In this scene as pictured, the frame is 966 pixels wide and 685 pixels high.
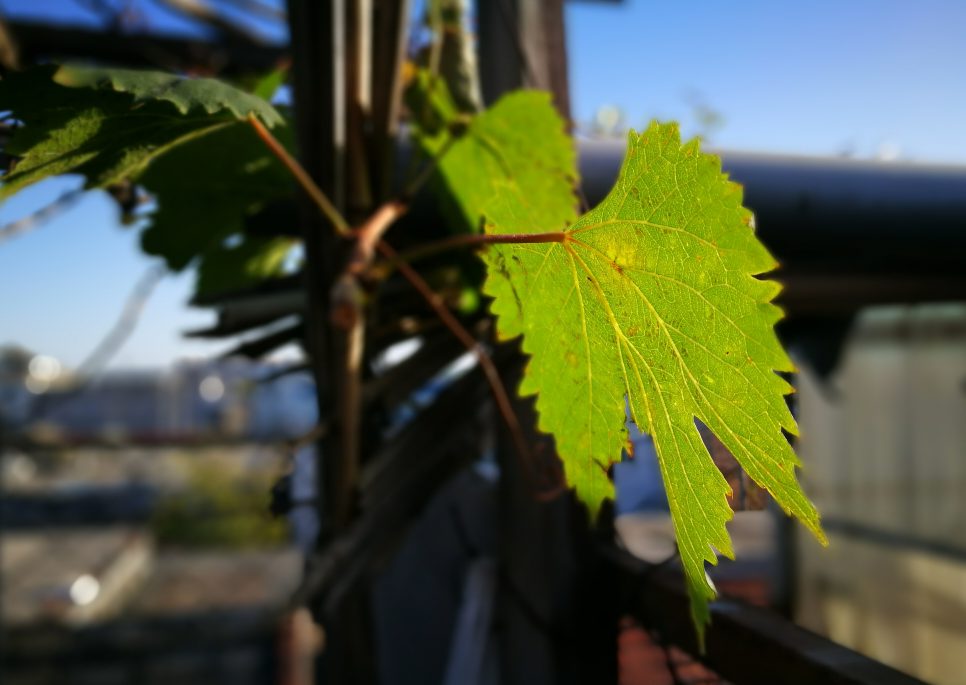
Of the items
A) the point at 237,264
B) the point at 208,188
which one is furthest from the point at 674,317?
the point at 237,264

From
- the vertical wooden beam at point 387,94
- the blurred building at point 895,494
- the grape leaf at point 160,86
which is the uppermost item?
the vertical wooden beam at point 387,94

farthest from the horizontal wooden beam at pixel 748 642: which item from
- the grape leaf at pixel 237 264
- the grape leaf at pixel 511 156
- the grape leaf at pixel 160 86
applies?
the grape leaf at pixel 237 264

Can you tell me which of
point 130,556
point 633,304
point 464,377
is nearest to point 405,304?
point 464,377

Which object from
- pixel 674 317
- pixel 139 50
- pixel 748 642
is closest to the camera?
pixel 674 317

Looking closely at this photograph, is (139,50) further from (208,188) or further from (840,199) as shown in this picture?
(840,199)

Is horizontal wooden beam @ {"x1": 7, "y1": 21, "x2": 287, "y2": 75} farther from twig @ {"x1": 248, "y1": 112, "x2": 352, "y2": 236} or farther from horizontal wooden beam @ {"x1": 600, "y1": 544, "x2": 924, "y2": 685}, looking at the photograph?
horizontal wooden beam @ {"x1": 600, "y1": 544, "x2": 924, "y2": 685}

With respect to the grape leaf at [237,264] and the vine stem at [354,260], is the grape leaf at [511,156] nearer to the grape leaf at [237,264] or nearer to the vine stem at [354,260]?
the vine stem at [354,260]
